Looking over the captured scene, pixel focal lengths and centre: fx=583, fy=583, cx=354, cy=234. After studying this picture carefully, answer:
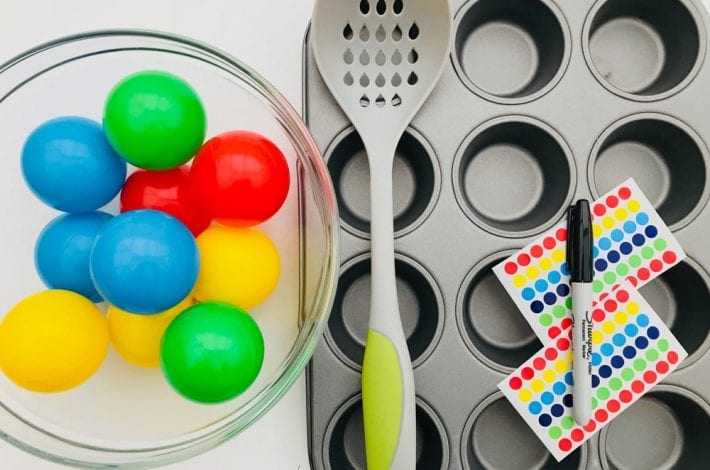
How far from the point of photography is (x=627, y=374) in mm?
759

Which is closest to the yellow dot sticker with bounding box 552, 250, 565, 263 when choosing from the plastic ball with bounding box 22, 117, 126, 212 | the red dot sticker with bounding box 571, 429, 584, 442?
the red dot sticker with bounding box 571, 429, 584, 442

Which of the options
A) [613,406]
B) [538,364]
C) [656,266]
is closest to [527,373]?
[538,364]

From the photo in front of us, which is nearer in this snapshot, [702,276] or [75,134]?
[75,134]

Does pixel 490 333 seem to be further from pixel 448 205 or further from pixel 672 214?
pixel 672 214

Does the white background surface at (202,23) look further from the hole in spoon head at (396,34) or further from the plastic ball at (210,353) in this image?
the plastic ball at (210,353)

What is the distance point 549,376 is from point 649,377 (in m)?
0.13

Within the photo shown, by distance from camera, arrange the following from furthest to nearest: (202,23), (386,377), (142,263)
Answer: (202,23), (386,377), (142,263)

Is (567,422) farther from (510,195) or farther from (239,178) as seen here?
A: (239,178)

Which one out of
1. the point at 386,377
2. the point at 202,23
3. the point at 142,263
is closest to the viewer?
the point at 142,263

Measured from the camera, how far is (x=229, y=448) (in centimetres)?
76

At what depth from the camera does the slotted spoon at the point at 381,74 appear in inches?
28.0

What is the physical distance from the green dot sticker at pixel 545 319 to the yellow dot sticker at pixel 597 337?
59 millimetres

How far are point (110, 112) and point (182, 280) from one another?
20cm

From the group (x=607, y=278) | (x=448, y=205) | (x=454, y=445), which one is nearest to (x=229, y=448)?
(x=454, y=445)
